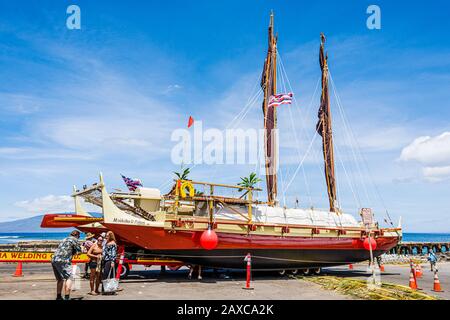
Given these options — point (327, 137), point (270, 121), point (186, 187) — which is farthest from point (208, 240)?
point (327, 137)

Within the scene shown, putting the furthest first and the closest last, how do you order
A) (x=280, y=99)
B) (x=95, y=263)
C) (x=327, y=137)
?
1. (x=327, y=137)
2. (x=280, y=99)
3. (x=95, y=263)

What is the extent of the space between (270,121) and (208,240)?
15.0 metres

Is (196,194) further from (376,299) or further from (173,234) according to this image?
(376,299)

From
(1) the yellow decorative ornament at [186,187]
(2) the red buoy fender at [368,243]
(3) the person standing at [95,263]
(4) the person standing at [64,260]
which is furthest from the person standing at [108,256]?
(2) the red buoy fender at [368,243]

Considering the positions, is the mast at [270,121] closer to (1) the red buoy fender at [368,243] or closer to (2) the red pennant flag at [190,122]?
(1) the red buoy fender at [368,243]

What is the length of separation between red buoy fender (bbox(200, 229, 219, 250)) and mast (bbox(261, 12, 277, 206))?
12.3 metres

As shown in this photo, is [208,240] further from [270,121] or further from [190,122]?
[270,121]

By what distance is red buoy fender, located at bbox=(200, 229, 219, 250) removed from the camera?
1727 cm

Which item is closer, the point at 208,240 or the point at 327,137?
the point at 208,240

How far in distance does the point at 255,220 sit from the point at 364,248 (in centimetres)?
889

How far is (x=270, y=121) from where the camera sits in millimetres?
29625

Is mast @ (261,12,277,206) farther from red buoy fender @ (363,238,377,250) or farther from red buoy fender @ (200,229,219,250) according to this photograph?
red buoy fender @ (200,229,219,250)

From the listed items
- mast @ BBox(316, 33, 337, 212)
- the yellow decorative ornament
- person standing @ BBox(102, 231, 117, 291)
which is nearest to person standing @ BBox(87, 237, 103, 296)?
person standing @ BBox(102, 231, 117, 291)
